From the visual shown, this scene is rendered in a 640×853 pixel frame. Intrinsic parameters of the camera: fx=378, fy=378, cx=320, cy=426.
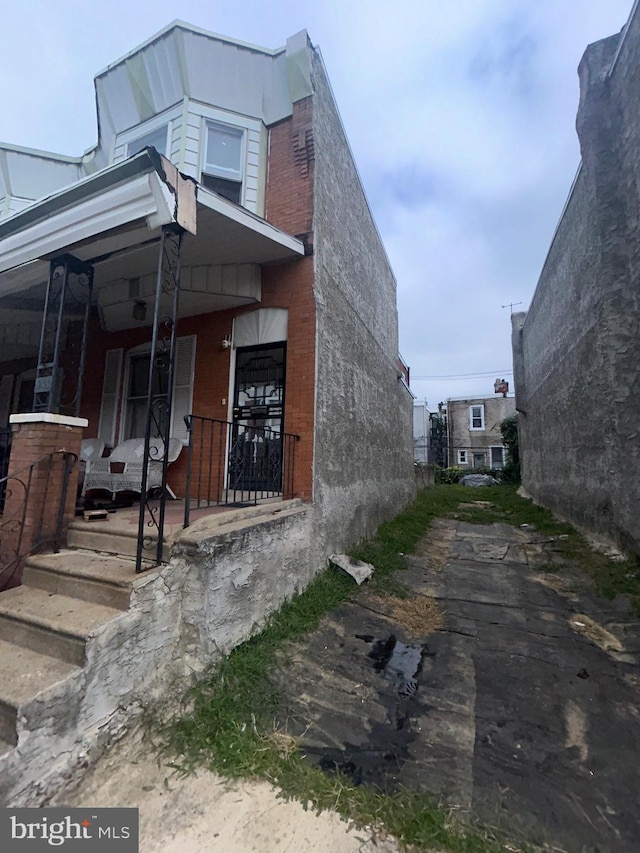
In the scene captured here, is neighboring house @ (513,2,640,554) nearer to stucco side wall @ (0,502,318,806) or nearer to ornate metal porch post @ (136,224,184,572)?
stucco side wall @ (0,502,318,806)

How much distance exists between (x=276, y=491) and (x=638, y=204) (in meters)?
6.59

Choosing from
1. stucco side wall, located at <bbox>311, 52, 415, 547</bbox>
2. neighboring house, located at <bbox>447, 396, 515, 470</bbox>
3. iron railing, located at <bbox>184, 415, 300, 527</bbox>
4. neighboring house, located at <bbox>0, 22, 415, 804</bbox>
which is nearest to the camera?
neighboring house, located at <bbox>0, 22, 415, 804</bbox>

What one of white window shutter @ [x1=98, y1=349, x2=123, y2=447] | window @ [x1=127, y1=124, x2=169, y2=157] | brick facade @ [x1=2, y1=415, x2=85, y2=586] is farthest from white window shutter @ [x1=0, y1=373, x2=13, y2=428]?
A: brick facade @ [x1=2, y1=415, x2=85, y2=586]

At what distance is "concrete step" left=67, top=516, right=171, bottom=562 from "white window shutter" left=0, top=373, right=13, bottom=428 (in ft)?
21.3

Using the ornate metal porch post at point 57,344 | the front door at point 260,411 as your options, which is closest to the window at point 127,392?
the front door at point 260,411

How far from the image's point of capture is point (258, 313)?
533cm

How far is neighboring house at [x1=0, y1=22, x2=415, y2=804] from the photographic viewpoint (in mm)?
2701

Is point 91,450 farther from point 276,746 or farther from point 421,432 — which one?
point 421,432

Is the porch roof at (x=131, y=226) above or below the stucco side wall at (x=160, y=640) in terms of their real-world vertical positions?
above

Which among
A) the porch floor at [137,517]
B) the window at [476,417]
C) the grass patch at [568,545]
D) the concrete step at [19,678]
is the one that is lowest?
the grass patch at [568,545]

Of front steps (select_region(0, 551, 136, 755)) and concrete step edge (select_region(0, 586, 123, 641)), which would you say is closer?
front steps (select_region(0, 551, 136, 755))

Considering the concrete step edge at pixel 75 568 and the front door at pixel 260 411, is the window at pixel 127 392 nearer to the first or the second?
the front door at pixel 260 411

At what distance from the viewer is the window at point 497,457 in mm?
29411

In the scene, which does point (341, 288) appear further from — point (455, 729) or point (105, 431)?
point (455, 729)
